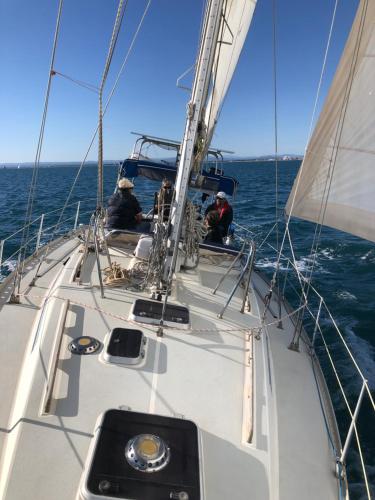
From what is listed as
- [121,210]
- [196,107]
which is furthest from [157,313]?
[121,210]

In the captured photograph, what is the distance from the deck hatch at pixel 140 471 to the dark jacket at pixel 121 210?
3858 mm

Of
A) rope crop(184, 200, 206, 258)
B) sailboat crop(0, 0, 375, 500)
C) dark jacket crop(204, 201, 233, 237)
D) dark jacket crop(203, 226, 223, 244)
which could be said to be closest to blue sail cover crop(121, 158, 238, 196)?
dark jacket crop(204, 201, 233, 237)

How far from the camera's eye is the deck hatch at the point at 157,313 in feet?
12.8

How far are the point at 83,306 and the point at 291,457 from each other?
8.81 ft

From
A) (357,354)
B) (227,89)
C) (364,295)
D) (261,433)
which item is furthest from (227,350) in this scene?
(364,295)

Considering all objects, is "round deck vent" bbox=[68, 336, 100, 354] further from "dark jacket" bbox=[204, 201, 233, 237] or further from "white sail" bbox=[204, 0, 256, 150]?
"dark jacket" bbox=[204, 201, 233, 237]

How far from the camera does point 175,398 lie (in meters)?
2.98

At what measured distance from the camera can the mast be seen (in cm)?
357

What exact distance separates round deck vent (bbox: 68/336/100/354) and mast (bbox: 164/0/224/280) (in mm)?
1251

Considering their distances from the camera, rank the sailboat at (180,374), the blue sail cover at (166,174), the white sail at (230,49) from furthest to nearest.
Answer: the blue sail cover at (166,174)
the white sail at (230,49)
the sailboat at (180,374)

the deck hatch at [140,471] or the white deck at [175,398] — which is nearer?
the deck hatch at [140,471]

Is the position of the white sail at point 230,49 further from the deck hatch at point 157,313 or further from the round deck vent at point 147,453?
the round deck vent at point 147,453

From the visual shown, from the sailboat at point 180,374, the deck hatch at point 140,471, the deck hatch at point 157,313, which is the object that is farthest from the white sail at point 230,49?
the deck hatch at point 140,471

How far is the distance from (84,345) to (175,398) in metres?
Result: 1.06
